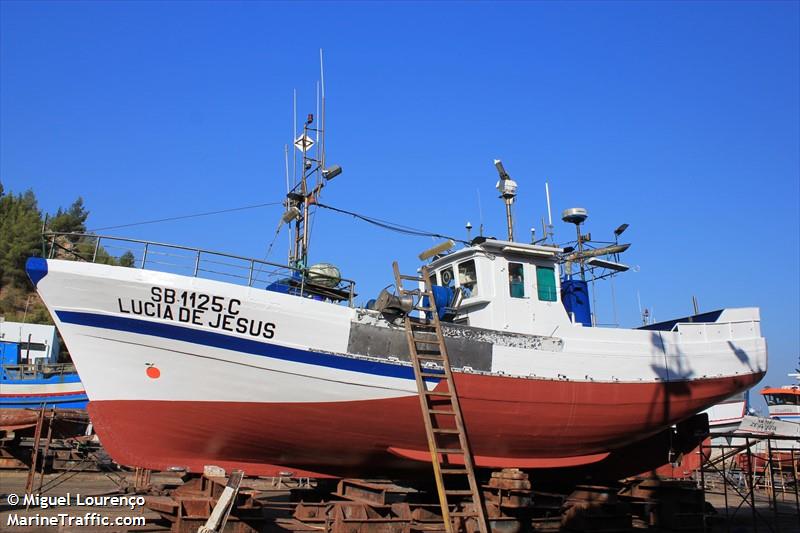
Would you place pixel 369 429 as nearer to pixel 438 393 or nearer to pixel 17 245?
pixel 438 393

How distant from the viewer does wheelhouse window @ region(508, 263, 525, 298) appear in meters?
12.9

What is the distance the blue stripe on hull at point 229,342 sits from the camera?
9.74 metres

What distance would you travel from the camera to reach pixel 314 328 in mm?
10375

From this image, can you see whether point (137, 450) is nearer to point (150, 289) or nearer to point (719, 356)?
point (150, 289)

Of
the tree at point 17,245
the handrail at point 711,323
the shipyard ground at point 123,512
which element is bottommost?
the shipyard ground at point 123,512

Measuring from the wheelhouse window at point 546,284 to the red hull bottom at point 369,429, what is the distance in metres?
1.94

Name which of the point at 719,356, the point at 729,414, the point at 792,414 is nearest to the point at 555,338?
the point at 719,356

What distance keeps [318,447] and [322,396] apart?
99 cm

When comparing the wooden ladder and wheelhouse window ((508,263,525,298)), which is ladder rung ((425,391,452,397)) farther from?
wheelhouse window ((508,263,525,298))

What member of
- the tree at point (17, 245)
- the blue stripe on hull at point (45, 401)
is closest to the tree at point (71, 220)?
the tree at point (17, 245)

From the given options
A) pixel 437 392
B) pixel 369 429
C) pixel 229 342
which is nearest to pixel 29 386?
pixel 229 342

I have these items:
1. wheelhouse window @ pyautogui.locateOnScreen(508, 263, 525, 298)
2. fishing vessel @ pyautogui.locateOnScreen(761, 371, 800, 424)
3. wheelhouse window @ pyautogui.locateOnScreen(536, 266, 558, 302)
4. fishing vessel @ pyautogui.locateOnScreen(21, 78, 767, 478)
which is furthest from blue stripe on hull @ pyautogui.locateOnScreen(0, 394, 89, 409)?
fishing vessel @ pyautogui.locateOnScreen(761, 371, 800, 424)

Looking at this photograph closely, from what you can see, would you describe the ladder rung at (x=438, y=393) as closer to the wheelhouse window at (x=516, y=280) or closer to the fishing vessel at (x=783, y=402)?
the wheelhouse window at (x=516, y=280)

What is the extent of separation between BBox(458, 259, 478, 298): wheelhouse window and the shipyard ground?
15.3 ft
